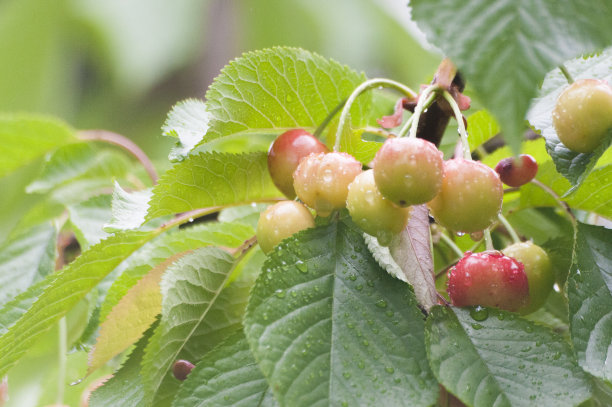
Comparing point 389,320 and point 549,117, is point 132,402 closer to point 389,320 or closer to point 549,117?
point 389,320

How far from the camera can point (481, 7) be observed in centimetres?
30

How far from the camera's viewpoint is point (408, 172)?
345 millimetres

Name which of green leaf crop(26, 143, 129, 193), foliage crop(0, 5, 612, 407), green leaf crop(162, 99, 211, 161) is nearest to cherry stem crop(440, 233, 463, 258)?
foliage crop(0, 5, 612, 407)

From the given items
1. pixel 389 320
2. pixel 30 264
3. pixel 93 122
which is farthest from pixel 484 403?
pixel 93 122

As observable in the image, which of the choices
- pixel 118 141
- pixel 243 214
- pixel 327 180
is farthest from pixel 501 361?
pixel 118 141

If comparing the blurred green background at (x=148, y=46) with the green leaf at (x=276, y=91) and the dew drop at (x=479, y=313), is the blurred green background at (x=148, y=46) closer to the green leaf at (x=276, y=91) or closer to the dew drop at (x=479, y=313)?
the green leaf at (x=276, y=91)

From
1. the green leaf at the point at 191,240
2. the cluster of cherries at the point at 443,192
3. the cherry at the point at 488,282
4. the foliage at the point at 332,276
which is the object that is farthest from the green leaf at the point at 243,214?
the cherry at the point at 488,282

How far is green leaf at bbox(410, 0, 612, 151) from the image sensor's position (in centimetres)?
28

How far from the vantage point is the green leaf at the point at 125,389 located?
0.46 metres

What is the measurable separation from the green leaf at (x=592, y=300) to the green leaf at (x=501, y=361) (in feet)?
0.04

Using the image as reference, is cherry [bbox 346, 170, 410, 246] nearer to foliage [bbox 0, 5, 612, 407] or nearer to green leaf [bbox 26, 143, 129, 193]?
foliage [bbox 0, 5, 612, 407]

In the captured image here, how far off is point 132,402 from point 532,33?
367 mm

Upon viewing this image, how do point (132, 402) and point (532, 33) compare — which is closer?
point (532, 33)

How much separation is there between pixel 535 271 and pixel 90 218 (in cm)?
47
